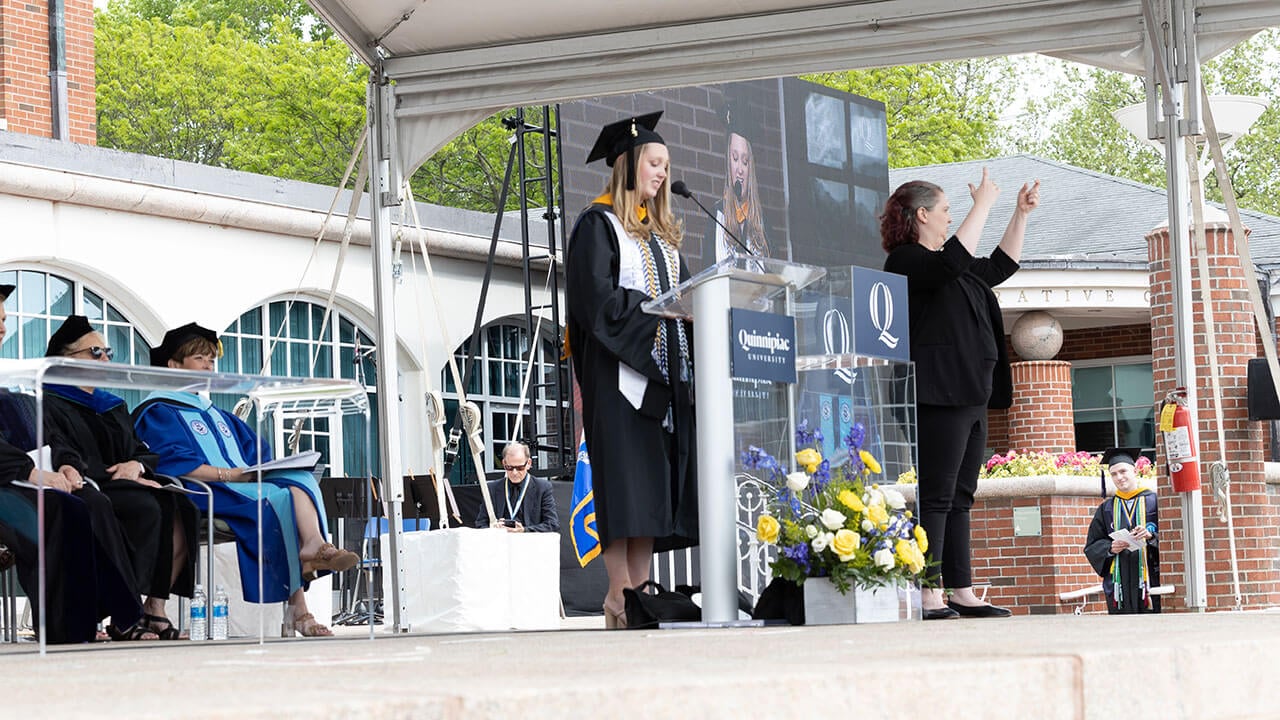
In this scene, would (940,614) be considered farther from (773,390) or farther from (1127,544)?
(1127,544)

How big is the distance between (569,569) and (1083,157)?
103 feet

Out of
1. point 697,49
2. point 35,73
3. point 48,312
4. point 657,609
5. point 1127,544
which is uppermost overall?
point 35,73

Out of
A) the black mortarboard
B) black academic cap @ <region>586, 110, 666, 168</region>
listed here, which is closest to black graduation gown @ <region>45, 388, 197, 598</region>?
the black mortarboard

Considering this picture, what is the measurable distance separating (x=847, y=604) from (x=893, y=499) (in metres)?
0.37

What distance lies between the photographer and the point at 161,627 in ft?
20.3

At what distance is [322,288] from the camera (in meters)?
16.7

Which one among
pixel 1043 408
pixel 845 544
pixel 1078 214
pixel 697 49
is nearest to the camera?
pixel 845 544

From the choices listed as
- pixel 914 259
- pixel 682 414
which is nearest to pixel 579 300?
pixel 682 414

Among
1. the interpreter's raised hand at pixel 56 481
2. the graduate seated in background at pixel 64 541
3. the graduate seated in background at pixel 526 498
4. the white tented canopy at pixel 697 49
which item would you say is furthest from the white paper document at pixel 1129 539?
the interpreter's raised hand at pixel 56 481

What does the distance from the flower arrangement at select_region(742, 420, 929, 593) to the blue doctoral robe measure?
1.93 metres

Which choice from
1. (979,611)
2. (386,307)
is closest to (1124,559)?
(979,611)

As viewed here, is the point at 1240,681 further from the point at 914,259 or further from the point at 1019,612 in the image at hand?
the point at 1019,612

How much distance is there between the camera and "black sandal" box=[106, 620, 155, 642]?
5.99 meters

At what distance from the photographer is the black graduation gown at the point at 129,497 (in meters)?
6.05
